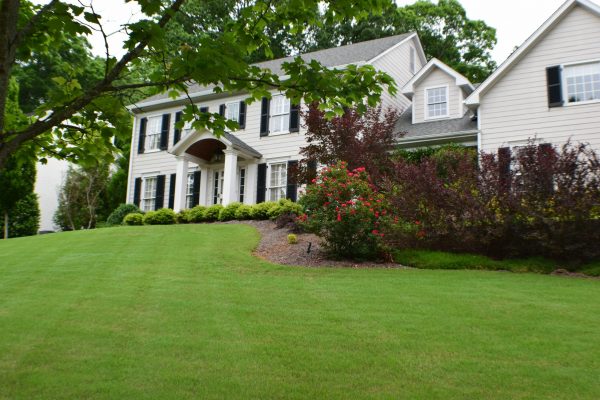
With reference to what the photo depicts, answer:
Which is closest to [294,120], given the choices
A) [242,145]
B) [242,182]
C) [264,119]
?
[264,119]

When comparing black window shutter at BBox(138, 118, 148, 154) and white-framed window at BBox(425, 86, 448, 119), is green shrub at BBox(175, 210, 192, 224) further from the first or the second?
white-framed window at BBox(425, 86, 448, 119)

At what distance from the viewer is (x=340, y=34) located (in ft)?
114

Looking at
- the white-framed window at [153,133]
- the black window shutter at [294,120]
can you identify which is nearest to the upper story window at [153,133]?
the white-framed window at [153,133]

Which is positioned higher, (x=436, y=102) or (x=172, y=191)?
(x=436, y=102)

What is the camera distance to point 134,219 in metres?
19.8

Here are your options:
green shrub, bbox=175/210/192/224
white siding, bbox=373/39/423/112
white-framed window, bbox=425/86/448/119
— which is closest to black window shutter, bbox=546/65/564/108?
white-framed window, bbox=425/86/448/119

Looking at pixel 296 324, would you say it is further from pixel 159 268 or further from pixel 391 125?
pixel 391 125

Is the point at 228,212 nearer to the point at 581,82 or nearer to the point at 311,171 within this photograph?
the point at 311,171

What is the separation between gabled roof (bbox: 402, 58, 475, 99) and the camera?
17.3 m

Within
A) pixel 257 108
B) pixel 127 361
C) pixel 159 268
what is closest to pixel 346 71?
pixel 127 361

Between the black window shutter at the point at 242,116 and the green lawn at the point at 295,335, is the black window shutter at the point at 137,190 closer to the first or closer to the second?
the black window shutter at the point at 242,116

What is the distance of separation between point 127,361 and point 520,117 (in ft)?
45.9

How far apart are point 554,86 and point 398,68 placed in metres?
7.83

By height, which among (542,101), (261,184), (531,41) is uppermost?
(531,41)
